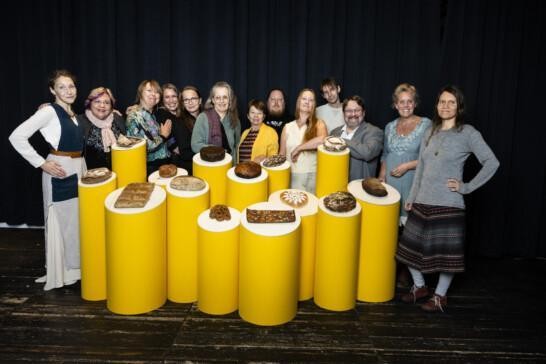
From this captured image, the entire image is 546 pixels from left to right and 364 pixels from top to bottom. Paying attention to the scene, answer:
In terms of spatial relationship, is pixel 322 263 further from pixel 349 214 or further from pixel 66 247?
pixel 66 247

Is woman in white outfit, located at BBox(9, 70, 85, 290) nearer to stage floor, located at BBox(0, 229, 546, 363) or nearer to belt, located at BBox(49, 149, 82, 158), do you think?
belt, located at BBox(49, 149, 82, 158)

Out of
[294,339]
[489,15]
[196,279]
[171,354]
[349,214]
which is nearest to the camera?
[171,354]

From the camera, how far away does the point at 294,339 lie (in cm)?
284

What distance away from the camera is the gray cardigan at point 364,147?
361cm

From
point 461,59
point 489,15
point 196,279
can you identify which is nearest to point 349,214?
point 196,279

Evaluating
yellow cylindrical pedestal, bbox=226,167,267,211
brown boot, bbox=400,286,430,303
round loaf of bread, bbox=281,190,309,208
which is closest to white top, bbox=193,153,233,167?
yellow cylindrical pedestal, bbox=226,167,267,211

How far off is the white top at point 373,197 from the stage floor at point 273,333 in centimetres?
72

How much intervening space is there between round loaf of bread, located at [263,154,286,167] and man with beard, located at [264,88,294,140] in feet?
1.54

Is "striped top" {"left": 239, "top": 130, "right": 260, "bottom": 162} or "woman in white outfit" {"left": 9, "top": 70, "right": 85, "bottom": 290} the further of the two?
"striped top" {"left": 239, "top": 130, "right": 260, "bottom": 162}

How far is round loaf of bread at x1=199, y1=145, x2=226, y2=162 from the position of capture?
3412 millimetres

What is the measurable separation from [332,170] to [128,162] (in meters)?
1.45

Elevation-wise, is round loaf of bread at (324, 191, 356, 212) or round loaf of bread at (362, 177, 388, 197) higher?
round loaf of bread at (362, 177, 388, 197)

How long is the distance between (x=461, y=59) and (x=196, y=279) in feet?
10.4

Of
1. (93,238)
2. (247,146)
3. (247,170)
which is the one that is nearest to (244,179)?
(247,170)
